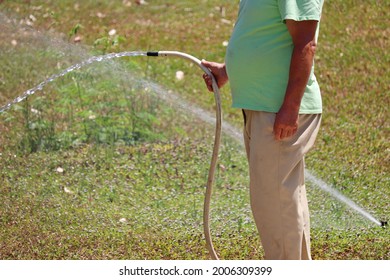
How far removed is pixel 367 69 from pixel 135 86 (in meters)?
1.87

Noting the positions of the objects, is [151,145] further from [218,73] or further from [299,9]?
[299,9]

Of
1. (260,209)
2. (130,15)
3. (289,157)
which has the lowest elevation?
(130,15)

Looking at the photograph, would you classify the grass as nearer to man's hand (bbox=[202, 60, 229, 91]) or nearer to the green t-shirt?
man's hand (bbox=[202, 60, 229, 91])

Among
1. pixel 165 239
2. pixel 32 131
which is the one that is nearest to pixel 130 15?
pixel 32 131

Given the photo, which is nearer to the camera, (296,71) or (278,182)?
(296,71)

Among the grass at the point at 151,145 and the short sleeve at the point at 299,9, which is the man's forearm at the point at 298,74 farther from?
the grass at the point at 151,145

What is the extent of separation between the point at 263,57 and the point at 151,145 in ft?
8.89

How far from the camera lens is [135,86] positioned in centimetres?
691

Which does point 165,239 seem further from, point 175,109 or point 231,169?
point 175,109

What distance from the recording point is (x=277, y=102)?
362 centimetres

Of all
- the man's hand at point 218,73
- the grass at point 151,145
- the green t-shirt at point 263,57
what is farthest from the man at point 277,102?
the grass at point 151,145

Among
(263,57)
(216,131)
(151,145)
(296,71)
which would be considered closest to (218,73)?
(216,131)

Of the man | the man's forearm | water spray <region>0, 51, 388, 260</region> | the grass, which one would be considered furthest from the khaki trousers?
the grass

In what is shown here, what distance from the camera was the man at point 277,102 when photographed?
3.53m
